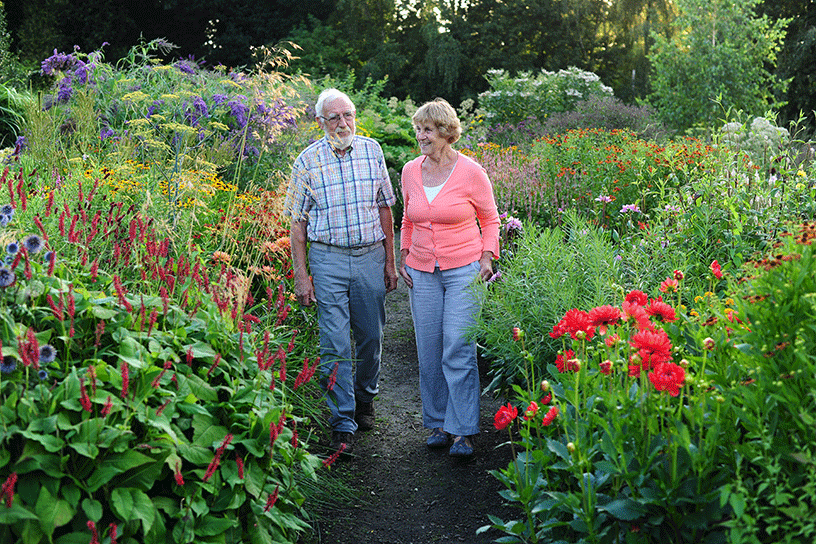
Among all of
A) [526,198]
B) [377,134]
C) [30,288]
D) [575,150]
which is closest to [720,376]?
[30,288]

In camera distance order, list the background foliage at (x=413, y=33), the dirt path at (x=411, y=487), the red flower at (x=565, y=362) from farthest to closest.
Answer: the background foliage at (x=413, y=33), the dirt path at (x=411, y=487), the red flower at (x=565, y=362)

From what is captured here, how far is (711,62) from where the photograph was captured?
43.3 ft

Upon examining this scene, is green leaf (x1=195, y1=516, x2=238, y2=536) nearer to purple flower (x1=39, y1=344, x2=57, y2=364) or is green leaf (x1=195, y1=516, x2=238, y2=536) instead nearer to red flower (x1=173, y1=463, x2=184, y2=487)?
red flower (x1=173, y1=463, x2=184, y2=487)

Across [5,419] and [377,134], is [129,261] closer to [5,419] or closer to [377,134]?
[5,419]

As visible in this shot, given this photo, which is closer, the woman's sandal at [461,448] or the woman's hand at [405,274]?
the woman's sandal at [461,448]

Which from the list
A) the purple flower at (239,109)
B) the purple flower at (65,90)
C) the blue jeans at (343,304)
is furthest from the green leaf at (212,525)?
the purple flower at (65,90)

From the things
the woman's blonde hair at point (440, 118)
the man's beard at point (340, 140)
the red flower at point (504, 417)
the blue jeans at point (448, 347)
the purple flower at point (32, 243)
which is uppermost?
the woman's blonde hair at point (440, 118)

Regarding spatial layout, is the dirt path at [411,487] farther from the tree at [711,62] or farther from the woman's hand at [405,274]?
the tree at [711,62]

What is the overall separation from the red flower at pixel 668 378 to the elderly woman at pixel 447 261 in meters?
1.86

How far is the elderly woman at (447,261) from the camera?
12.5 ft

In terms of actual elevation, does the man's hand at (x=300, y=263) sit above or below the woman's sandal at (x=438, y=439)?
above

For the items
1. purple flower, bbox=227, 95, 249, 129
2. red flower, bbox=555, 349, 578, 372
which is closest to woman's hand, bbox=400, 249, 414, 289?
red flower, bbox=555, 349, 578, 372

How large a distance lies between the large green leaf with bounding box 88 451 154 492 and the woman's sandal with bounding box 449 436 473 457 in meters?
2.13

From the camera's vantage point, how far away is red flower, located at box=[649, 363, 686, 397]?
193 centimetres
